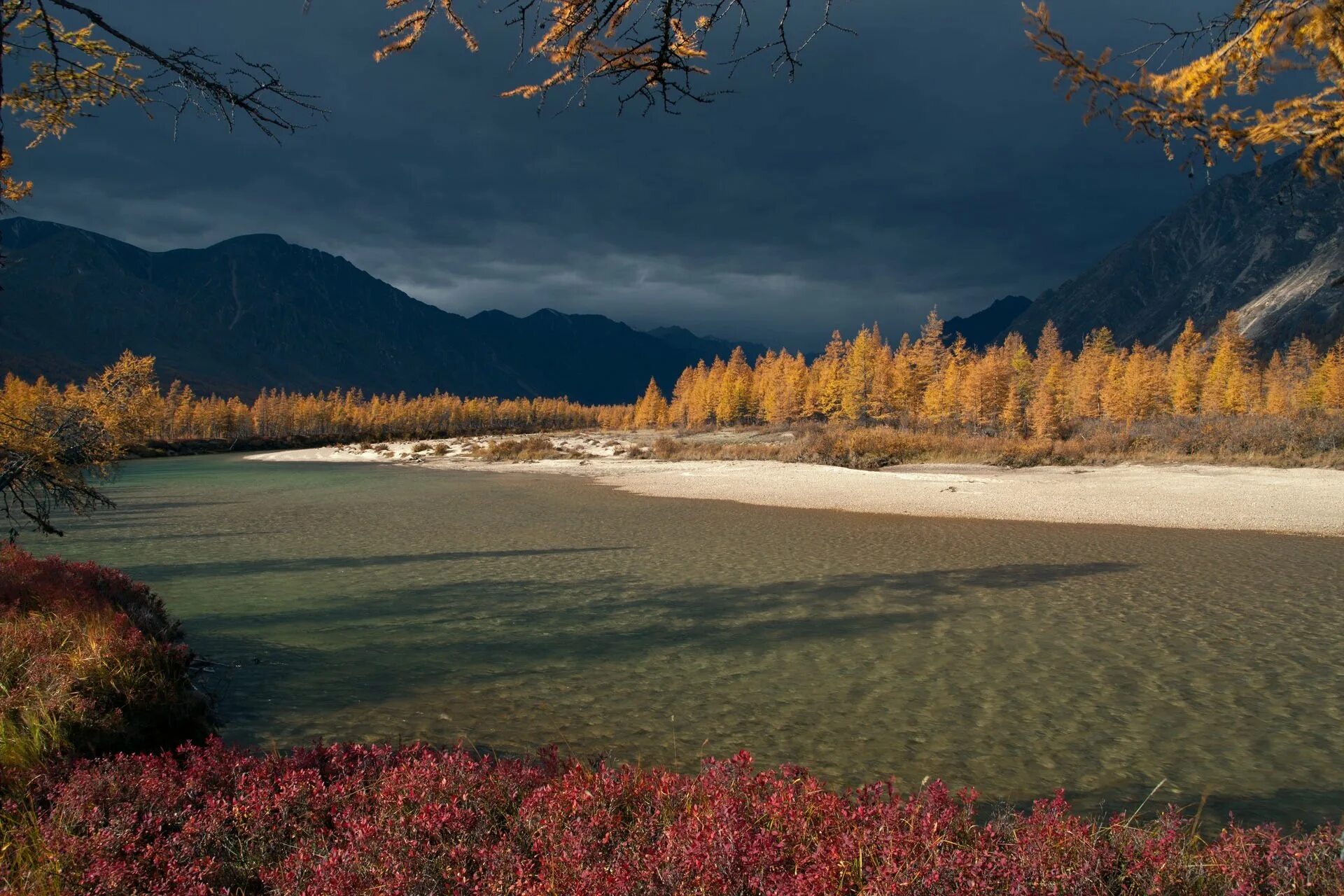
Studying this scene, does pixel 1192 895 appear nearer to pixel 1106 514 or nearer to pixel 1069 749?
pixel 1069 749

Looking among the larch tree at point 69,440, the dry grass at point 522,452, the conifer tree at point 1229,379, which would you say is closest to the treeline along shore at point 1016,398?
the conifer tree at point 1229,379

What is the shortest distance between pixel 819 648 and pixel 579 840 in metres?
7.27

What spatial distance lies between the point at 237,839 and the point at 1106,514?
2714 centimetres

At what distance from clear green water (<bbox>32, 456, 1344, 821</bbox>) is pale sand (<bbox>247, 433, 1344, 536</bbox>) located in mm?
3592

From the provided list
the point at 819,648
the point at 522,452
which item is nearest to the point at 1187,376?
the point at 522,452

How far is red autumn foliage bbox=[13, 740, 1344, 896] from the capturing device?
3301mm

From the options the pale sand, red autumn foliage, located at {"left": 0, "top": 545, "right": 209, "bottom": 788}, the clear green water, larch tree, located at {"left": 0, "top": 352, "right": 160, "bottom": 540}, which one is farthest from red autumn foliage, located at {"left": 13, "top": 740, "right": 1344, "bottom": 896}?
the pale sand

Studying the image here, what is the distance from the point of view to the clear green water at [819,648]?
23.0 feet

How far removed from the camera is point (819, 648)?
10.3 meters

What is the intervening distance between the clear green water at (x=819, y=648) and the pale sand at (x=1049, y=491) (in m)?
3.59

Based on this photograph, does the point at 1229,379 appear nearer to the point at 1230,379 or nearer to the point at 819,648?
the point at 1230,379

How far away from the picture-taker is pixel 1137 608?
12.3 metres

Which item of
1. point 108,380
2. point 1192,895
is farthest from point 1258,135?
point 108,380

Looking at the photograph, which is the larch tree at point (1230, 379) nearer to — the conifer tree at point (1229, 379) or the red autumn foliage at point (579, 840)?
the conifer tree at point (1229, 379)
